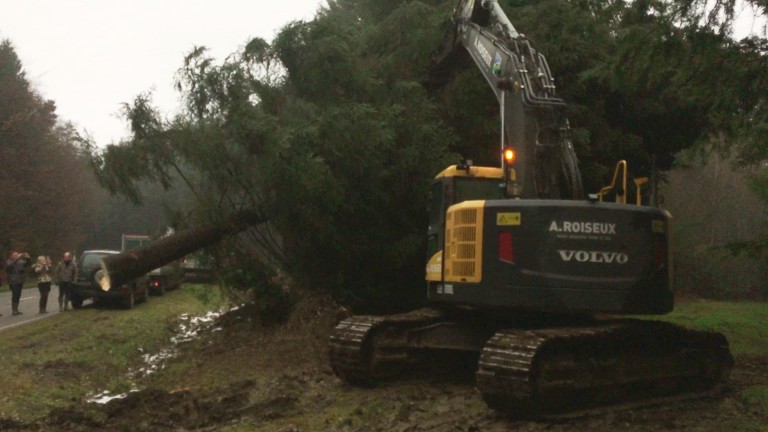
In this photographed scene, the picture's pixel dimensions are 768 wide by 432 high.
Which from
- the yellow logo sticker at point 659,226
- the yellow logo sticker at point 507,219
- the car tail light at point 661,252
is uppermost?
the yellow logo sticker at point 507,219

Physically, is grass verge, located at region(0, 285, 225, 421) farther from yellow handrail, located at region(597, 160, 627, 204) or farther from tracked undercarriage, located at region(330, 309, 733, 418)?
yellow handrail, located at region(597, 160, 627, 204)

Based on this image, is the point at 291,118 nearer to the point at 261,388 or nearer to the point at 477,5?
the point at 477,5

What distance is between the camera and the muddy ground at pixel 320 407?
897 cm

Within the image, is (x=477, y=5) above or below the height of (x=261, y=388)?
above

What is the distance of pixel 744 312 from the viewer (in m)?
27.1

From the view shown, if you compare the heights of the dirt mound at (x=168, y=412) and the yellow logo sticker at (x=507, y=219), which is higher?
the yellow logo sticker at (x=507, y=219)

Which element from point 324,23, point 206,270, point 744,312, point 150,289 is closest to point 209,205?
point 206,270

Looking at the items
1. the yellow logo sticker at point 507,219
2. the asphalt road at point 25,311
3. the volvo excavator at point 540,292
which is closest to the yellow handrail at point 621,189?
the volvo excavator at point 540,292

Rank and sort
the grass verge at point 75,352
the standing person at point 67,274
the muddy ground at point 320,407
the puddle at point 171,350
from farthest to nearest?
1. the standing person at point 67,274
2. the puddle at point 171,350
3. the grass verge at point 75,352
4. the muddy ground at point 320,407

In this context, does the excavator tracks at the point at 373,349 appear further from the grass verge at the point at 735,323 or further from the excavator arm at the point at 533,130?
the grass verge at the point at 735,323

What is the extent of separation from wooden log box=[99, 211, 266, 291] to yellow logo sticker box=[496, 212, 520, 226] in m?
6.28

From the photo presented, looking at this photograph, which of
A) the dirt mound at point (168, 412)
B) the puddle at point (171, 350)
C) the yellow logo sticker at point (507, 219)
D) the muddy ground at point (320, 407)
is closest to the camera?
the muddy ground at point (320, 407)

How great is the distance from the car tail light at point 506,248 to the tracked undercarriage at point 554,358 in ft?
2.50

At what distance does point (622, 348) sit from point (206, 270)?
8281mm
